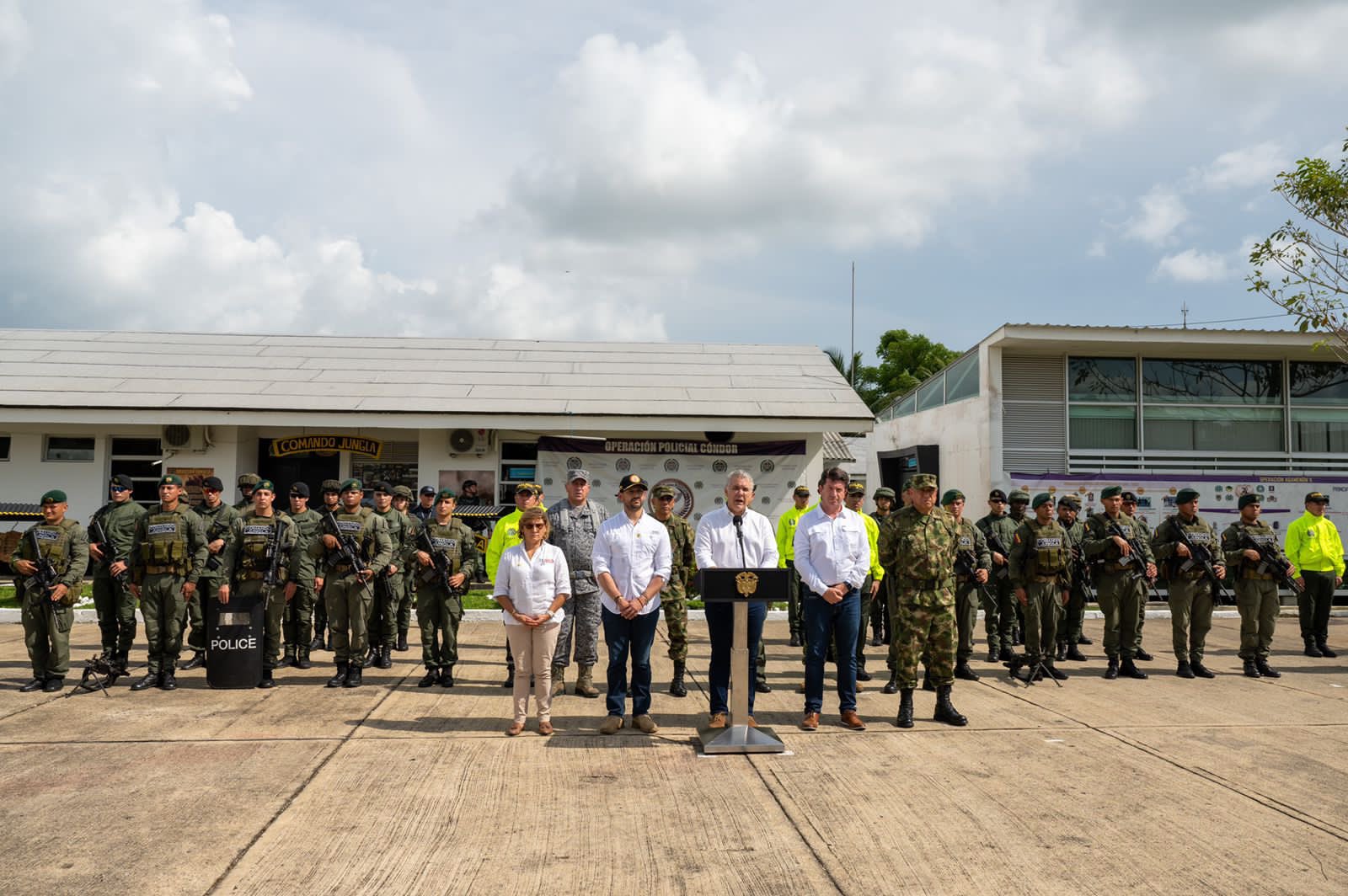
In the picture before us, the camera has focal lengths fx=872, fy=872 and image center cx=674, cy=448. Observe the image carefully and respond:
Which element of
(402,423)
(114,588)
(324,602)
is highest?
(402,423)

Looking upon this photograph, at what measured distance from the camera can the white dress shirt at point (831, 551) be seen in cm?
675

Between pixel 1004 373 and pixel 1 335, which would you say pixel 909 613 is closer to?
pixel 1004 373

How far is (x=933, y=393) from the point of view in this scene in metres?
20.7

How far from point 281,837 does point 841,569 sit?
163 inches

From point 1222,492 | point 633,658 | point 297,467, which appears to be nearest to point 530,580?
point 633,658

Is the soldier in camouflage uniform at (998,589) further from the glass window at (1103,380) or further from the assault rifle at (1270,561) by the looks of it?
the glass window at (1103,380)

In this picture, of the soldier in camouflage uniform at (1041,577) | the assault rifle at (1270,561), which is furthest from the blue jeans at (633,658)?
the assault rifle at (1270,561)

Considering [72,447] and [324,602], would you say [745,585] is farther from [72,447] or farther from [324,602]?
[72,447]

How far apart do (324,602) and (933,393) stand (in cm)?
1492

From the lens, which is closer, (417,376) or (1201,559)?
(1201,559)

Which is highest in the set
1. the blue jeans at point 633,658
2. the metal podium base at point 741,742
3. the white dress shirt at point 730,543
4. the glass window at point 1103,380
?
the glass window at point 1103,380

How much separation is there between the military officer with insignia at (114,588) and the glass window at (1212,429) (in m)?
17.4

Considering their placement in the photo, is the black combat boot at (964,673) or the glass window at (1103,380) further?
the glass window at (1103,380)

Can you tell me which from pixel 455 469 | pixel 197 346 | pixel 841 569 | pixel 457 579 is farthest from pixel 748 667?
pixel 197 346
